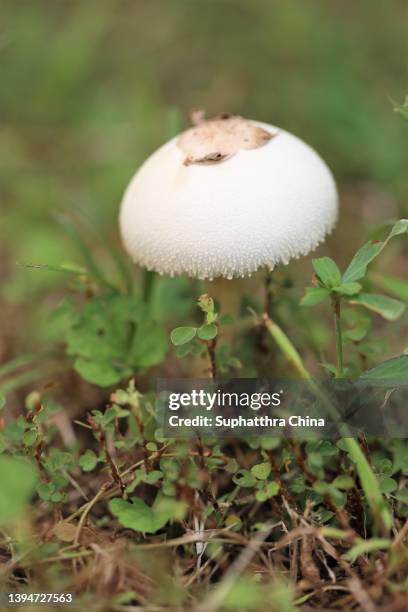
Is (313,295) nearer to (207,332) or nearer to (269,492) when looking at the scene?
(207,332)

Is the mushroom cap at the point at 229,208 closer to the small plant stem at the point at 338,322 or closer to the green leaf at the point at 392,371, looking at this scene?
the small plant stem at the point at 338,322

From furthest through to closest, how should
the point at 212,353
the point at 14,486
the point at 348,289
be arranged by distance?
the point at 212,353, the point at 348,289, the point at 14,486

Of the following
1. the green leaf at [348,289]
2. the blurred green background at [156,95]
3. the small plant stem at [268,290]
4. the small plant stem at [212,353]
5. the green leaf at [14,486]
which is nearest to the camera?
the green leaf at [14,486]

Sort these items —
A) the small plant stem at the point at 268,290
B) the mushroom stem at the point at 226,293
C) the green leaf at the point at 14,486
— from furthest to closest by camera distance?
the mushroom stem at the point at 226,293 < the small plant stem at the point at 268,290 < the green leaf at the point at 14,486

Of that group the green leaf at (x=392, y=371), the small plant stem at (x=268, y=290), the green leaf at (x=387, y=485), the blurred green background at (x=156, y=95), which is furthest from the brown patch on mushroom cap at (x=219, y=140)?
the blurred green background at (x=156, y=95)

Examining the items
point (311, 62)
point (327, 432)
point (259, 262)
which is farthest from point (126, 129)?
Answer: point (327, 432)

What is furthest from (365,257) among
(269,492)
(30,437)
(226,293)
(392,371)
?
(30,437)

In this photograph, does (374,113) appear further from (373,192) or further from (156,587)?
(156,587)
